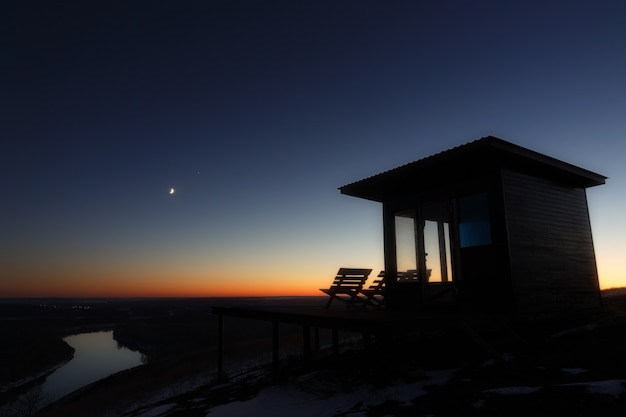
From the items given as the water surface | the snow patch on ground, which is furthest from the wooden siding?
the water surface

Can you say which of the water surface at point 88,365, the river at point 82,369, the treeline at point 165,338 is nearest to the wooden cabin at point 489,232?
the river at point 82,369

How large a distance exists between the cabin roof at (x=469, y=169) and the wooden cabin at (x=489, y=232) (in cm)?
2

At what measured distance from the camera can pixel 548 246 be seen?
911 cm

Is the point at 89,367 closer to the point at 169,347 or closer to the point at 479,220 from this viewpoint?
the point at 169,347

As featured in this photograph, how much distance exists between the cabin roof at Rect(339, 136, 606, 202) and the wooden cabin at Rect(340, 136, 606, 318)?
2 centimetres

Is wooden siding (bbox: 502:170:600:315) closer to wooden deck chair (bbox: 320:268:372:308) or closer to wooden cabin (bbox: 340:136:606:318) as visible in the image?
wooden cabin (bbox: 340:136:606:318)

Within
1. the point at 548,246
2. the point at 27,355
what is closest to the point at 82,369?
the point at 27,355

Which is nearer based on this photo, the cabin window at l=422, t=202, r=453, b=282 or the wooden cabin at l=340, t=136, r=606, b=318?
the wooden cabin at l=340, t=136, r=606, b=318

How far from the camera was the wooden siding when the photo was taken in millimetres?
8328

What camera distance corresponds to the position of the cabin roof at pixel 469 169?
26.9 feet

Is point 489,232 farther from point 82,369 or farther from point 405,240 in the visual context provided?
point 82,369

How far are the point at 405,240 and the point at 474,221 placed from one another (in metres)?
Answer: 2.03

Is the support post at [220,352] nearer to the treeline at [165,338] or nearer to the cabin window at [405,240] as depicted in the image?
the cabin window at [405,240]

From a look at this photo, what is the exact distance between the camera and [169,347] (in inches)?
1837
